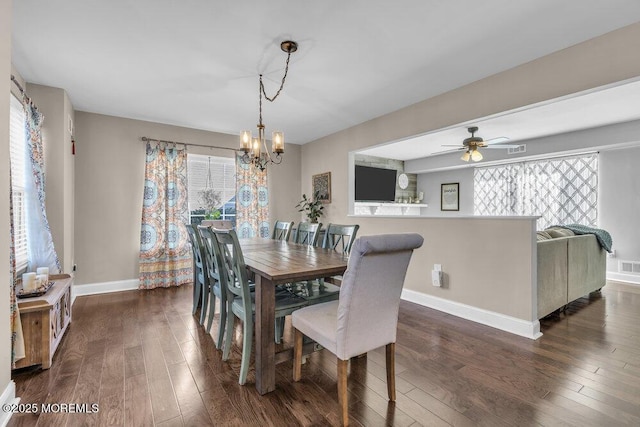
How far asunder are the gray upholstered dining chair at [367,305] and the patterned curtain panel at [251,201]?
367cm

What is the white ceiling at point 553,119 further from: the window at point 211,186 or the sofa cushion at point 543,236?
the window at point 211,186

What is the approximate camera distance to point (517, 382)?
75.6 inches

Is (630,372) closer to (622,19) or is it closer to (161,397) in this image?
(622,19)

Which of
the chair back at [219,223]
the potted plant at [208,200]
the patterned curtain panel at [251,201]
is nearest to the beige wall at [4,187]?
the chair back at [219,223]

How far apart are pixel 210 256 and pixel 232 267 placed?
56cm

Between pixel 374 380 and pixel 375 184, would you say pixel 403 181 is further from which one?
pixel 374 380

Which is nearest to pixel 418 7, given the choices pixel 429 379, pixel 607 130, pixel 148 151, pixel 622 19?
pixel 622 19

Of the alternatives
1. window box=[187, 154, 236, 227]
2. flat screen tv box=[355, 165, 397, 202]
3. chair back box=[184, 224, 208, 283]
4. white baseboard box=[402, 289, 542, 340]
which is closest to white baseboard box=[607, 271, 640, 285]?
white baseboard box=[402, 289, 542, 340]

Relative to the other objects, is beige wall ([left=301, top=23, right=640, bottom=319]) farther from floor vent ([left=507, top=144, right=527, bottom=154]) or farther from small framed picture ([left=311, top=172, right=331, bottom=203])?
floor vent ([left=507, top=144, right=527, bottom=154])

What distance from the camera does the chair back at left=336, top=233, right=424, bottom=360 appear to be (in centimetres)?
143

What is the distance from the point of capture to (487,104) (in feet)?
9.61

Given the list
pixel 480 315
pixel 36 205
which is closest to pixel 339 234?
pixel 480 315

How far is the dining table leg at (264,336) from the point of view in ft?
5.93

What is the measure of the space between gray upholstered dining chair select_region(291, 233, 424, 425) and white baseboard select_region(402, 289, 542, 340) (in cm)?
172
